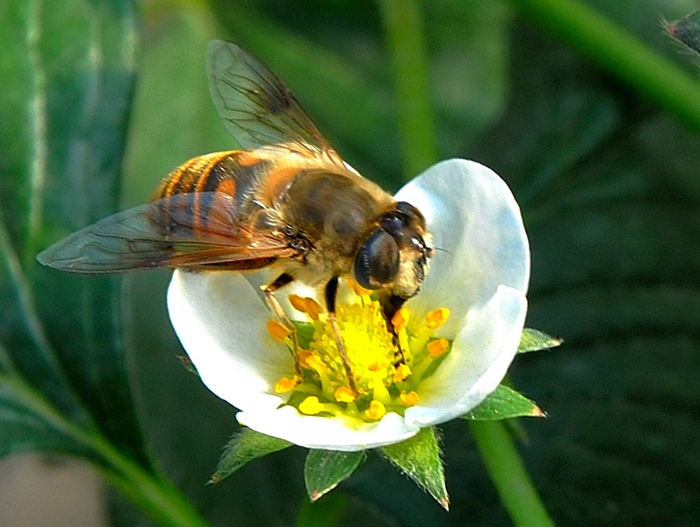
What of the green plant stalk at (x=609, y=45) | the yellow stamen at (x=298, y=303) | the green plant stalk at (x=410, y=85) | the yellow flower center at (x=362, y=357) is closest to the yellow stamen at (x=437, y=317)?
the yellow flower center at (x=362, y=357)

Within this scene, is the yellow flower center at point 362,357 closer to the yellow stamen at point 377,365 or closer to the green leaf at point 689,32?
the yellow stamen at point 377,365

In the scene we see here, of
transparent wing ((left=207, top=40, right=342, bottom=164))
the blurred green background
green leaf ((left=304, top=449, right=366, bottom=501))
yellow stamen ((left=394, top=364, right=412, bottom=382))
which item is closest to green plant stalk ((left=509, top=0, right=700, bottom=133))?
the blurred green background

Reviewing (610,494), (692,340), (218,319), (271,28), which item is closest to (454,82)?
(271,28)

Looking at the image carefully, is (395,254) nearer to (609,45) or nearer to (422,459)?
(422,459)

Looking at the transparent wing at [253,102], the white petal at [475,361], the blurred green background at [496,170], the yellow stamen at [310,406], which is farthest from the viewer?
the blurred green background at [496,170]

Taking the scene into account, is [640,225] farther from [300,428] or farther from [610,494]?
[300,428]

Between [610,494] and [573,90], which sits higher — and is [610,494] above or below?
below

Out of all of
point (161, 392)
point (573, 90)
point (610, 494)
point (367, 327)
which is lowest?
point (161, 392)
